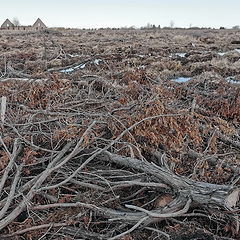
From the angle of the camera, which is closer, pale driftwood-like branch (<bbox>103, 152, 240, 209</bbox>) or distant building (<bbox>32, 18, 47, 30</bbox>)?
pale driftwood-like branch (<bbox>103, 152, 240, 209</bbox>)

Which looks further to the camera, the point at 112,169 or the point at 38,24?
the point at 38,24

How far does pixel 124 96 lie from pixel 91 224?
1.86m

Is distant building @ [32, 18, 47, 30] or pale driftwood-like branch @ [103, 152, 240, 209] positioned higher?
→ distant building @ [32, 18, 47, 30]

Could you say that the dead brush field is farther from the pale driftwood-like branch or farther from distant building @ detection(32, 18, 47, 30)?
distant building @ detection(32, 18, 47, 30)

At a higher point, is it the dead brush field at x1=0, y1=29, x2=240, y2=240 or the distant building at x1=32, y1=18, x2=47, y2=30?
the distant building at x1=32, y1=18, x2=47, y2=30

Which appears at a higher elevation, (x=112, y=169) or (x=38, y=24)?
(x=38, y=24)

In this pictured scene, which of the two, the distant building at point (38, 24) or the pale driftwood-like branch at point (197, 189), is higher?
the distant building at point (38, 24)

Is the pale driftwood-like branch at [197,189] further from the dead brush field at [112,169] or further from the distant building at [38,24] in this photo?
the distant building at [38,24]

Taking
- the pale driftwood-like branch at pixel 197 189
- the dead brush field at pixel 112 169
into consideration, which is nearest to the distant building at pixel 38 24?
the dead brush field at pixel 112 169

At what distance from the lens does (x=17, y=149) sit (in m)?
3.18

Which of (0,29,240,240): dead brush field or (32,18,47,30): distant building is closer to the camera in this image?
(0,29,240,240): dead brush field

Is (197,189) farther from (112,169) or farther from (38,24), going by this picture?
(38,24)

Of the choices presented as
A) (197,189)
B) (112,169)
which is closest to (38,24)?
(112,169)

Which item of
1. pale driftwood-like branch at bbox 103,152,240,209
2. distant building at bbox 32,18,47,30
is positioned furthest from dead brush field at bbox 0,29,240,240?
distant building at bbox 32,18,47,30
